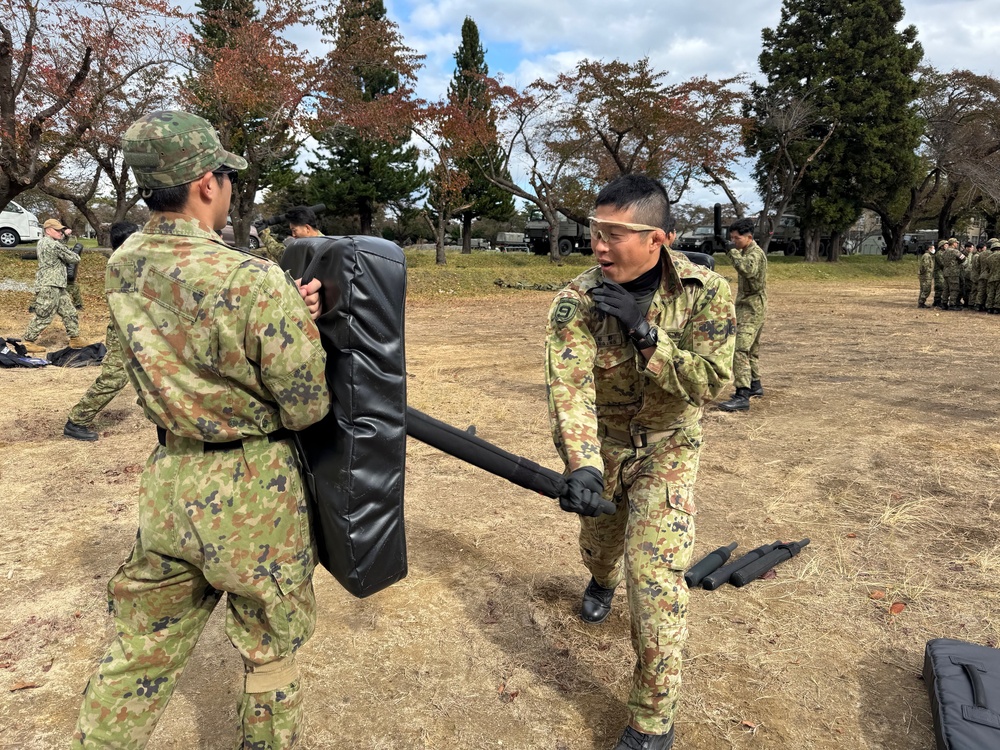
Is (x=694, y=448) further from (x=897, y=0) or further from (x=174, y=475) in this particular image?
(x=897, y=0)

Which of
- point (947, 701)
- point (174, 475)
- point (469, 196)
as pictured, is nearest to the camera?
point (174, 475)

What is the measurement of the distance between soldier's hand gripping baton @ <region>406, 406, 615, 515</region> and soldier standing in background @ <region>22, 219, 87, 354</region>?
10025 millimetres

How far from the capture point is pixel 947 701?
8.40 feet

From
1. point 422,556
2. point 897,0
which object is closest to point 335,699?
point 422,556

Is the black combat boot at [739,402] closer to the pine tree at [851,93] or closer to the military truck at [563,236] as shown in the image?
the military truck at [563,236]

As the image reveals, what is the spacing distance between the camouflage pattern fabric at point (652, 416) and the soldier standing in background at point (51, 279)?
1005cm

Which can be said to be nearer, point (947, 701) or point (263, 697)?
point (263, 697)

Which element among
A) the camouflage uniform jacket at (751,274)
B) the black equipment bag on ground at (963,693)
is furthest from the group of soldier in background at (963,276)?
the black equipment bag on ground at (963,693)

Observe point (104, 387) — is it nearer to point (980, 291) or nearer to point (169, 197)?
point (169, 197)

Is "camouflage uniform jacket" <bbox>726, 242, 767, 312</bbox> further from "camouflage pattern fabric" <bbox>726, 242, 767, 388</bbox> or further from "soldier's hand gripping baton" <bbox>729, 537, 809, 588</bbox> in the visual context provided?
"soldier's hand gripping baton" <bbox>729, 537, 809, 588</bbox>

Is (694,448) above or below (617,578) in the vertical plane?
above

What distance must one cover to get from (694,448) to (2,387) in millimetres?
8984

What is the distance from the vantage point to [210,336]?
1.81m

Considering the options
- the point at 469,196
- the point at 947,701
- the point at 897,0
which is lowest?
the point at 947,701
